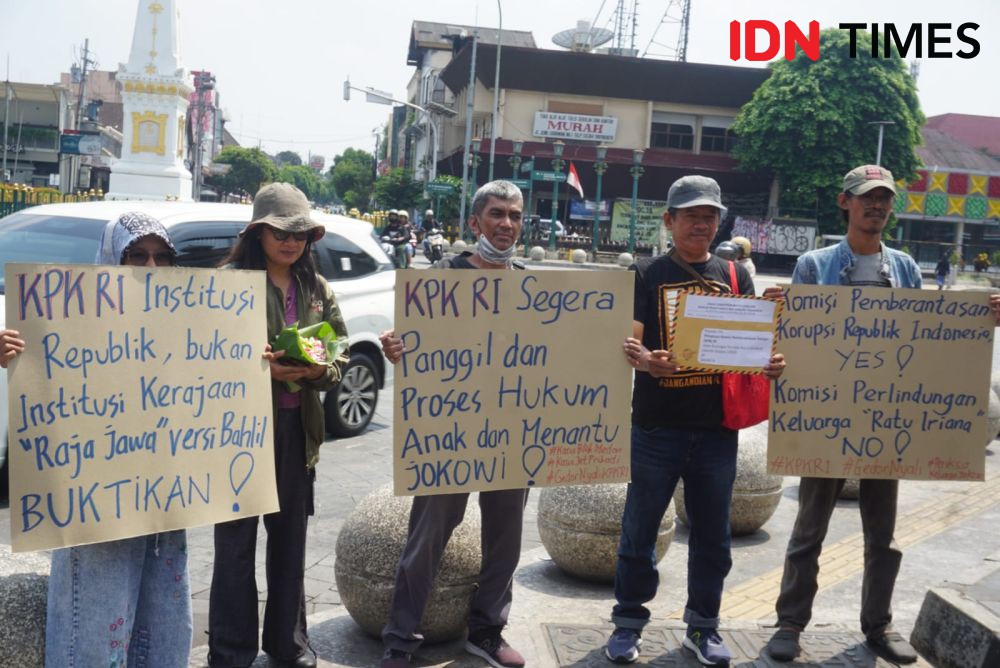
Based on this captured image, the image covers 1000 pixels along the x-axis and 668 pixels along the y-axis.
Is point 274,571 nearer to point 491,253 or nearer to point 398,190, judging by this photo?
point 491,253

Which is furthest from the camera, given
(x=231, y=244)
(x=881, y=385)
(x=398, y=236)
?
(x=398, y=236)

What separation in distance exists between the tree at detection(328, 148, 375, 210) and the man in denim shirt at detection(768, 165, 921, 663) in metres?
94.1

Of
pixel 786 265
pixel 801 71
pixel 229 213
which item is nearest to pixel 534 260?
pixel 786 265

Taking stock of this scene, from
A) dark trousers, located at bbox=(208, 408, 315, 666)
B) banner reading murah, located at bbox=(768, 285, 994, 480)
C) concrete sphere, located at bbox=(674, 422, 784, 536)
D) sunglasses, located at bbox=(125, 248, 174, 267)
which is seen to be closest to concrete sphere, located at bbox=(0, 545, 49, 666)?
dark trousers, located at bbox=(208, 408, 315, 666)

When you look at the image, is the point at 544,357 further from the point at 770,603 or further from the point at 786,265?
the point at 786,265

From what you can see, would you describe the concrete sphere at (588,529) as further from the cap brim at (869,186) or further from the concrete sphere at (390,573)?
the cap brim at (869,186)

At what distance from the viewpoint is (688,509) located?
409 centimetres

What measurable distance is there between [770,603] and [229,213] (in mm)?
5037

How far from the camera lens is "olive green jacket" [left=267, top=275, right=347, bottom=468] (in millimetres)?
3623

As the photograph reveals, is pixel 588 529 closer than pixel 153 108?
Yes

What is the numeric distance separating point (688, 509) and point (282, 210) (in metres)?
2.08

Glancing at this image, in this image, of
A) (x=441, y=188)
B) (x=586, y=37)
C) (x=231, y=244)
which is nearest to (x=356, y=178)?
(x=586, y=37)

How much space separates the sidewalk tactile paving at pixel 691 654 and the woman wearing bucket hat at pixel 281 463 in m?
1.19

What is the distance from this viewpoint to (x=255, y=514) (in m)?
3.40
